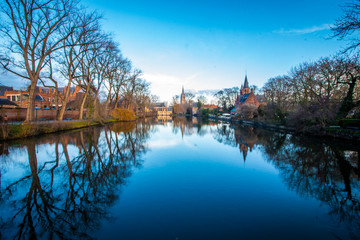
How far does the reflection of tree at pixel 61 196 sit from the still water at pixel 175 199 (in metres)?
0.02

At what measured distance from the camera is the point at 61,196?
432 cm

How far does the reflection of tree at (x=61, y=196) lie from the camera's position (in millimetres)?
3164

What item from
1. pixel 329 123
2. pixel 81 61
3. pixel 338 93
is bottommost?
pixel 329 123

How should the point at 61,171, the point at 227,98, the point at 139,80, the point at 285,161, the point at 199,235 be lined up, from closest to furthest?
the point at 199,235 → the point at 61,171 → the point at 285,161 → the point at 139,80 → the point at 227,98

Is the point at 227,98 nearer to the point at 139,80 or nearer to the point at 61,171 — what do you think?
the point at 139,80

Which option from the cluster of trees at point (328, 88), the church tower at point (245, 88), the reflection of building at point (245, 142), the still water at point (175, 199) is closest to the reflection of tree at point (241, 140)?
the reflection of building at point (245, 142)

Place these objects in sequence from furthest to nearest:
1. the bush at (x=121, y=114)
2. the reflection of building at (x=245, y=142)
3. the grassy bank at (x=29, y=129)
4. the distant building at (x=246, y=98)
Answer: the distant building at (x=246, y=98), the bush at (x=121, y=114), the grassy bank at (x=29, y=129), the reflection of building at (x=245, y=142)

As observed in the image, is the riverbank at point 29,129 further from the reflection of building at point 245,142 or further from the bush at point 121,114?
the bush at point 121,114

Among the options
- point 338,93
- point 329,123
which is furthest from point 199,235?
point 338,93

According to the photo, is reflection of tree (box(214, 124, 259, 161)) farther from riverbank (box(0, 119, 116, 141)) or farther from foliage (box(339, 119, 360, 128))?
riverbank (box(0, 119, 116, 141))

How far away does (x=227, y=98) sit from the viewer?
218 ft

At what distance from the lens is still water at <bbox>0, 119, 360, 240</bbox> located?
3.17m

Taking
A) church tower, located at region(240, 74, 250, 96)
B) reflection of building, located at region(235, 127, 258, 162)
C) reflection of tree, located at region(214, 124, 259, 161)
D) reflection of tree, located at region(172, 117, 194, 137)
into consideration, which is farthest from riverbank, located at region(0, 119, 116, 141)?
church tower, located at region(240, 74, 250, 96)

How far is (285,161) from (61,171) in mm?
8803
